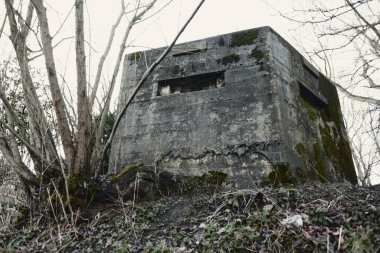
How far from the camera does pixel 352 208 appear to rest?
2.88m

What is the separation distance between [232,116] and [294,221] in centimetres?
222

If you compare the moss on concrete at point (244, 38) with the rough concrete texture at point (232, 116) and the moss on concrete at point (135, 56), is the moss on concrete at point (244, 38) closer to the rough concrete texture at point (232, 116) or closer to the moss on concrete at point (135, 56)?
the rough concrete texture at point (232, 116)

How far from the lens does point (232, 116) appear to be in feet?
15.8

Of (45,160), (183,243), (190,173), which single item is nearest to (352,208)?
(183,243)

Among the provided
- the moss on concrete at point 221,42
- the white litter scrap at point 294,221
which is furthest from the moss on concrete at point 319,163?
the white litter scrap at point 294,221

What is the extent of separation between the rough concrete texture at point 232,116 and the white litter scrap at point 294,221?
152cm

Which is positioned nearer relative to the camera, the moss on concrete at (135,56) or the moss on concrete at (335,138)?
the moss on concrete at (335,138)

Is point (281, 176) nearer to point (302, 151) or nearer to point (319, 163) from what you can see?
point (302, 151)

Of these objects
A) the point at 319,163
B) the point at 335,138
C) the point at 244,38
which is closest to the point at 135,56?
the point at 244,38

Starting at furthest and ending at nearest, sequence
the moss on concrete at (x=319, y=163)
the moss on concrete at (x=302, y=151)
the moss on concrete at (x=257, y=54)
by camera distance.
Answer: the moss on concrete at (x=257, y=54), the moss on concrete at (x=319, y=163), the moss on concrete at (x=302, y=151)

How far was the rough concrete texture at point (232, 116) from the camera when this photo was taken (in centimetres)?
457

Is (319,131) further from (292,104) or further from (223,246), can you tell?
(223,246)

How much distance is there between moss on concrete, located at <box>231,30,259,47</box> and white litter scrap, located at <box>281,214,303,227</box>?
10.00ft

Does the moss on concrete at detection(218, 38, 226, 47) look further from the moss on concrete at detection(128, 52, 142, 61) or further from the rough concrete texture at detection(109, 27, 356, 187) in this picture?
the moss on concrete at detection(128, 52, 142, 61)
